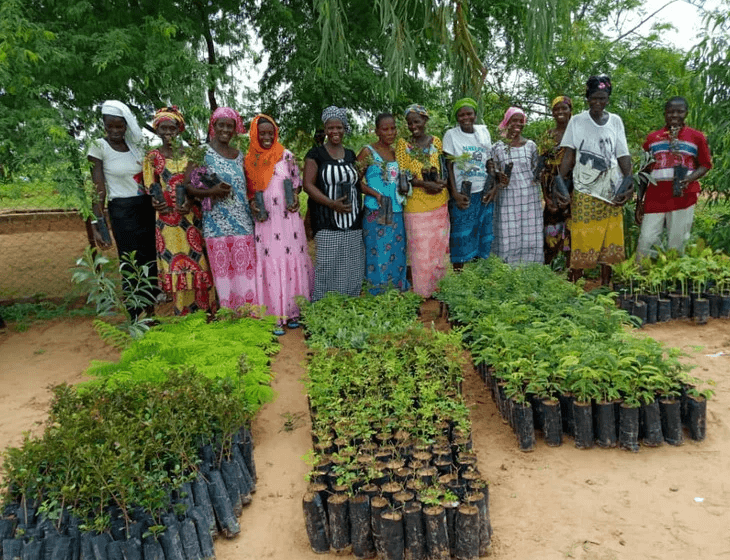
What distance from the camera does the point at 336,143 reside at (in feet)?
16.8

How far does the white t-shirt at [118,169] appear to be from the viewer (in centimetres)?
487

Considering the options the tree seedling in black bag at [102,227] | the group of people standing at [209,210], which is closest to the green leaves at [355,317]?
the group of people standing at [209,210]

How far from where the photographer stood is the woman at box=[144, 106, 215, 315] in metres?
4.83

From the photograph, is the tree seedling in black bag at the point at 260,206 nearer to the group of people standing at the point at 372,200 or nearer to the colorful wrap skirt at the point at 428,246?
the group of people standing at the point at 372,200

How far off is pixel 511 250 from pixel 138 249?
139 inches

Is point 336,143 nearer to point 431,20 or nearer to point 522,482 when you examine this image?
point 431,20

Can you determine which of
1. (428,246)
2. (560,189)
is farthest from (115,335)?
(560,189)

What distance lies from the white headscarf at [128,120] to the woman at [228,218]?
57 cm

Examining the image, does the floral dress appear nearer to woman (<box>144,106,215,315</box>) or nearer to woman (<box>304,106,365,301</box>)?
woman (<box>144,106,215,315</box>)

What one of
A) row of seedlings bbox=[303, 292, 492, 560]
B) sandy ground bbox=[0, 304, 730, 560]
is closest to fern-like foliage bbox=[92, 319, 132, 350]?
sandy ground bbox=[0, 304, 730, 560]

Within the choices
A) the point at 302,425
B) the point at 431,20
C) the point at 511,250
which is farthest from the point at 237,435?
the point at 431,20

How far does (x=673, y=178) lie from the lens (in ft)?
18.3

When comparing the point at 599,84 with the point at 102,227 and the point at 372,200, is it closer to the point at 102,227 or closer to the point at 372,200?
the point at 372,200

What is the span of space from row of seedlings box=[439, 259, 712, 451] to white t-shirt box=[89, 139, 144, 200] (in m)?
3.16
